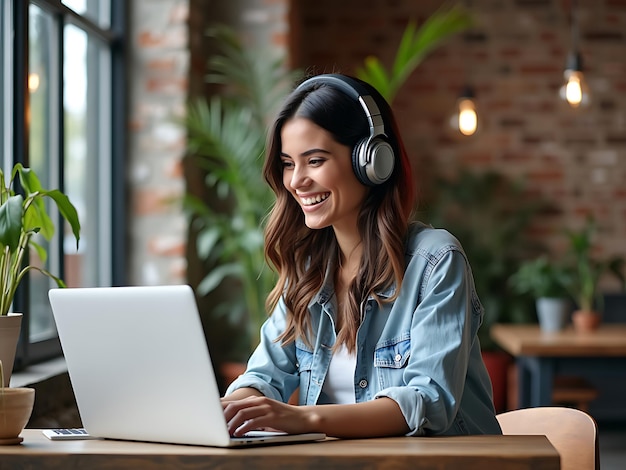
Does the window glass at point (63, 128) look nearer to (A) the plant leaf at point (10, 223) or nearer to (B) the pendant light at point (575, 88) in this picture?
(A) the plant leaf at point (10, 223)

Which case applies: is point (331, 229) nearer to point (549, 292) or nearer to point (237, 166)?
point (237, 166)

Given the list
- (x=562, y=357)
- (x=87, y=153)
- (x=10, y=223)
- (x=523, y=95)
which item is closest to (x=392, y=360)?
(x=10, y=223)

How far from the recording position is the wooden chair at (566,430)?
1.82 meters

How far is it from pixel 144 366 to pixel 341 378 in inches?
21.4

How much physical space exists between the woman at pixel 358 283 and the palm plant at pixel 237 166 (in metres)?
2.11

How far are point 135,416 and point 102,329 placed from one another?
0.50ft

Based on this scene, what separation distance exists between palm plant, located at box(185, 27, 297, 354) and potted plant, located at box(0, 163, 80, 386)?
2039 mm

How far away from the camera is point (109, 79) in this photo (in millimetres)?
4523

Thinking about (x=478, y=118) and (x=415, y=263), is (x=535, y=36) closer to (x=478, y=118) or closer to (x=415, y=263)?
(x=478, y=118)

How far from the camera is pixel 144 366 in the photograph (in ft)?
4.91

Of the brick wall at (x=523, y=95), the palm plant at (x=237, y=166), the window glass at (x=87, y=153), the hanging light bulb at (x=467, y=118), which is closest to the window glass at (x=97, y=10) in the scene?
the window glass at (x=87, y=153)

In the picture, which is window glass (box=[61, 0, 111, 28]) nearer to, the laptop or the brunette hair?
the brunette hair

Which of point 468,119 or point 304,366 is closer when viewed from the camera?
point 304,366

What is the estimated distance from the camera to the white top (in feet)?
6.27
